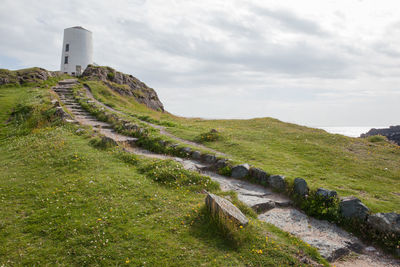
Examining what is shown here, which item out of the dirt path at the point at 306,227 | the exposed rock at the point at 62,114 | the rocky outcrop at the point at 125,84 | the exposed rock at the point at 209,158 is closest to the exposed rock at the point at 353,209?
the dirt path at the point at 306,227

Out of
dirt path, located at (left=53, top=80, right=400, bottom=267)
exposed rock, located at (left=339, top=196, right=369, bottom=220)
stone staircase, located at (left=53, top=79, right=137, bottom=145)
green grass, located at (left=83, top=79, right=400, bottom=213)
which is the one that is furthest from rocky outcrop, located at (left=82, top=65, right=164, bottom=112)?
exposed rock, located at (left=339, top=196, right=369, bottom=220)

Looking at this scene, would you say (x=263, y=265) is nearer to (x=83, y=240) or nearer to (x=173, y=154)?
(x=83, y=240)

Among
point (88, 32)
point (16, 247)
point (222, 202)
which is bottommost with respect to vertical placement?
point (16, 247)

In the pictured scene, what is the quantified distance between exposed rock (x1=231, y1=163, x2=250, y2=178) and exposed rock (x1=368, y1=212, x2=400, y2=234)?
5.44 metres

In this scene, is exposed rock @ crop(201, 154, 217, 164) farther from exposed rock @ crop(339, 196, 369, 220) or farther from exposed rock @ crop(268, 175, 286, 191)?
exposed rock @ crop(339, 196, 369, 220)

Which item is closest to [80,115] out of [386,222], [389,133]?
[386,222]

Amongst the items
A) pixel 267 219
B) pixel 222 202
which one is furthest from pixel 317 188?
pixel 222 202

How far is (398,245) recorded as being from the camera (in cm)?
719

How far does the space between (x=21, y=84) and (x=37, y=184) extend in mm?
43304

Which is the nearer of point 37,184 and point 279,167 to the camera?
point 37,184

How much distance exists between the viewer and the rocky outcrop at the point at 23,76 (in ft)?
142

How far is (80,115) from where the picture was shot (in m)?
26.6

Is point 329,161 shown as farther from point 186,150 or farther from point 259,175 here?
point 186,150

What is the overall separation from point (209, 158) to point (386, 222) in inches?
342
